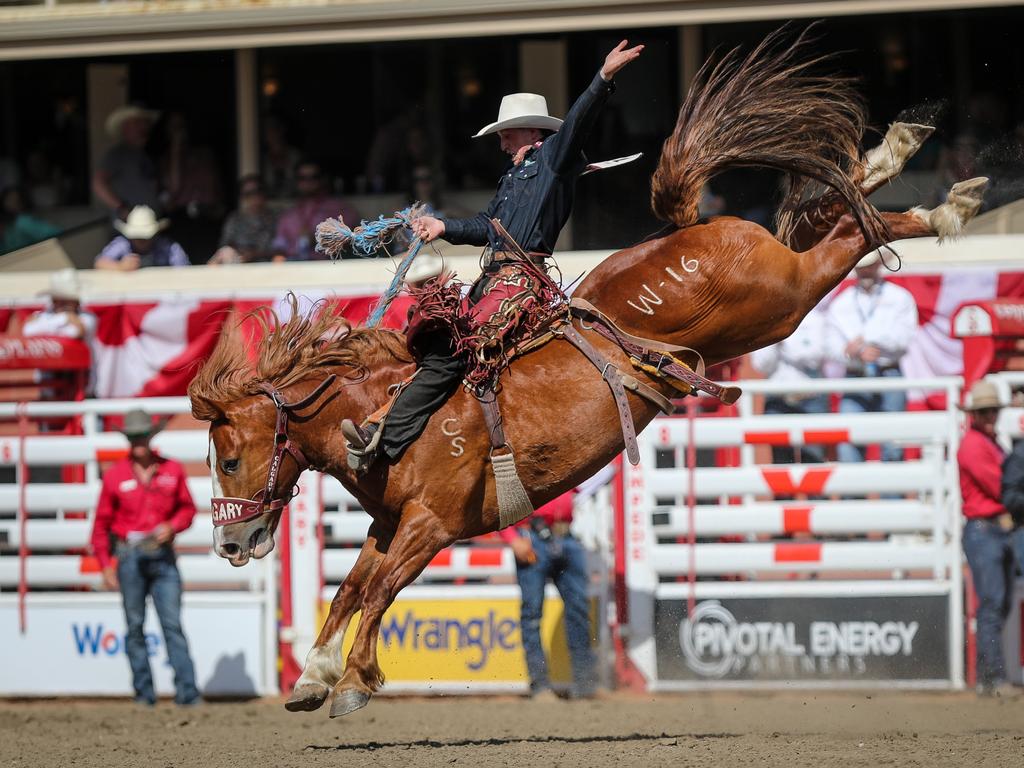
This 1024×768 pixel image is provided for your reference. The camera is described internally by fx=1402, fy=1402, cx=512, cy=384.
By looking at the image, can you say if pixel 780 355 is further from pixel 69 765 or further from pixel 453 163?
pixel 69 765

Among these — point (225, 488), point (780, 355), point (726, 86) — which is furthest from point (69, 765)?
point (780, 355)

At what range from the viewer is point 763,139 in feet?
19.4

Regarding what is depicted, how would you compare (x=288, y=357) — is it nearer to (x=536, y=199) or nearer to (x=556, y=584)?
(x=536, y=199)

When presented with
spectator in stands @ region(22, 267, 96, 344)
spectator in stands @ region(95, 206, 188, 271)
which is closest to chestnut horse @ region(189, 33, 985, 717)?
spectator in stands @ region(22, 267, 96, 344)

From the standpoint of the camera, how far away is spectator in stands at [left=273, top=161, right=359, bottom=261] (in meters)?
10.9

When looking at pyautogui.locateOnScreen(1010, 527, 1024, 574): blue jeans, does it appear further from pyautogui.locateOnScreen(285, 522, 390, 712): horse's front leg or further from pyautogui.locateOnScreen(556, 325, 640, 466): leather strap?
pyautogui.locateOnScreen(285, 522, 390, 712): horse's front leg

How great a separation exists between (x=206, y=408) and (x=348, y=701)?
1355mm

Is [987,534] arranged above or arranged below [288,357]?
below

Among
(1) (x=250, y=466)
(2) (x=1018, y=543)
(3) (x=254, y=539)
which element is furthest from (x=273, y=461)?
(2) (x=1018, y=543)

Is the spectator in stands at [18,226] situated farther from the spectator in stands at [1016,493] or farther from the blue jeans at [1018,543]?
the blue jeans at [1018,543]

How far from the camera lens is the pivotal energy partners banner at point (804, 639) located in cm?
855

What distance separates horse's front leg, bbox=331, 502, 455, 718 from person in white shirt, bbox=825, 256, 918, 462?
13.3ft

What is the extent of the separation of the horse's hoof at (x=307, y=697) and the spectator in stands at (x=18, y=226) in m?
7.52

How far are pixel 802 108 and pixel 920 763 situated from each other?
9.34 ft
